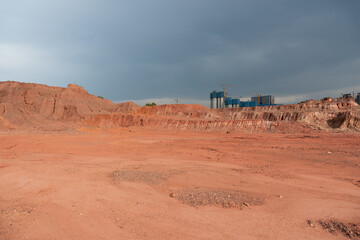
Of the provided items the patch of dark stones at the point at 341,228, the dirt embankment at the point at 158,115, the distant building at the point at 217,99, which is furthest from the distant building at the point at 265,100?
the patch of dark stones at the point at 341,228

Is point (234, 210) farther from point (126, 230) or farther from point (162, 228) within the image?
point (126, 230)

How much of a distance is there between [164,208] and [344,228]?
3.20 m

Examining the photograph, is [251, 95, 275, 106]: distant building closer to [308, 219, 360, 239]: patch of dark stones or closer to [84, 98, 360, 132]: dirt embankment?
[84, 98, 360, 132]: dirt embankment

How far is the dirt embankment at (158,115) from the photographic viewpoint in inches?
1035

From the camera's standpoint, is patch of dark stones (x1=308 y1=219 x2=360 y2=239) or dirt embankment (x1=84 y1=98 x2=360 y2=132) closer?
patch of dark stones (x1=308 y1=219 x2=360 y2=239)

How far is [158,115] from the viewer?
40.1 metres

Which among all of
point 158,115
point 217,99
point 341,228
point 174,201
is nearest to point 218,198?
point 174,201

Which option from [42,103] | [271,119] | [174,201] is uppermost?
[42,103]

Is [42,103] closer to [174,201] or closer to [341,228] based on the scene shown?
[174,201]

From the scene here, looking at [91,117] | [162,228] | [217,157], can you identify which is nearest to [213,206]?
[162,228]

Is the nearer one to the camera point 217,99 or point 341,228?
point 341,228

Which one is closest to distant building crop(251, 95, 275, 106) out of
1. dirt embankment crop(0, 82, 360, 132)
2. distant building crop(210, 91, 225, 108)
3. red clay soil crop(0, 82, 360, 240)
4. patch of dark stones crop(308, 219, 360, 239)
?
distant building crop(210, 91, 225, 108)

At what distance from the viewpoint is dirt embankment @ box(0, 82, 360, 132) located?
26297 millimetres

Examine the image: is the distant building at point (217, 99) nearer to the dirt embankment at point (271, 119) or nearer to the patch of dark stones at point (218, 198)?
the dirt embankment at point (271, 119)
